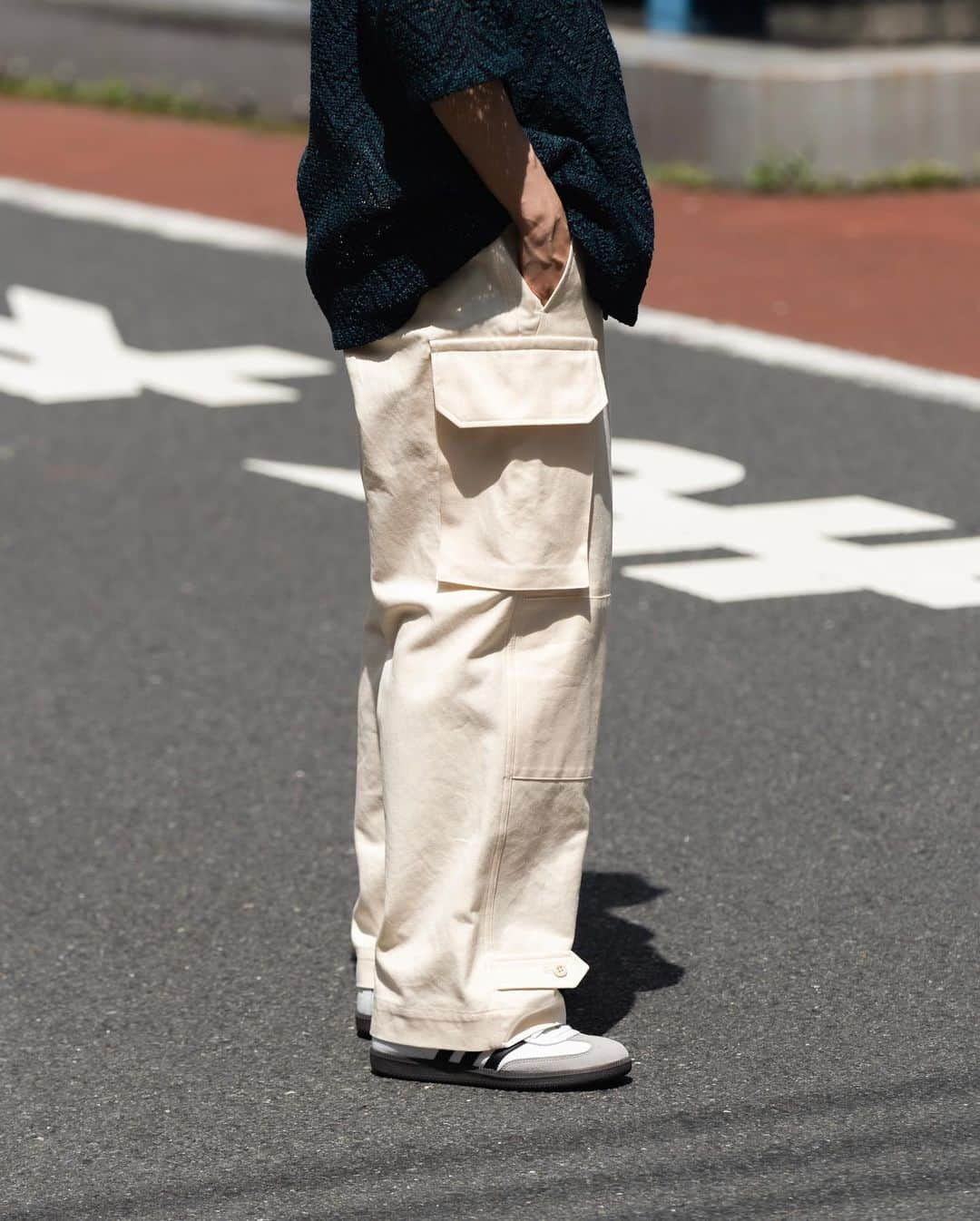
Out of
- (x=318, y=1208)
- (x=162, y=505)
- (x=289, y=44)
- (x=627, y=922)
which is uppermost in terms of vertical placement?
(x=318, y=1208)

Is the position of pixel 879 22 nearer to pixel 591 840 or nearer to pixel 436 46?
pixel 591 840

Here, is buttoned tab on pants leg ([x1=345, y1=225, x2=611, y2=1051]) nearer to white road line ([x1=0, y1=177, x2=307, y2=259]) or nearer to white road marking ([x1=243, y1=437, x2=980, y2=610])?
white road marking ([x1=243, y1=437, x2=980, y2=610])

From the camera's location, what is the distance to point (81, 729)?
4.99 meters

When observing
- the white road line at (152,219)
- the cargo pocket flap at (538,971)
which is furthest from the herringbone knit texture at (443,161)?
the white road line at (152,219)

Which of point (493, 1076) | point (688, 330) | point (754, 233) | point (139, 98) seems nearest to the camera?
point (493, 1076)

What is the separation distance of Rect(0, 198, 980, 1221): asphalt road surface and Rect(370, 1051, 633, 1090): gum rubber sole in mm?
19

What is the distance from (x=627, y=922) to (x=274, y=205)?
27.0 ft

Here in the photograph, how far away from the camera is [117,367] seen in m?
8.44

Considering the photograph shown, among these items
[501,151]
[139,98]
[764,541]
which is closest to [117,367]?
[764,541]

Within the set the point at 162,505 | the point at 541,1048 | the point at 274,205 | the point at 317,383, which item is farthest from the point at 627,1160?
the point at 274,205

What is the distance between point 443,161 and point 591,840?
4.88ft

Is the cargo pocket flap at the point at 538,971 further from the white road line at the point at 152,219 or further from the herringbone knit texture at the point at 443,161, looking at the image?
the white road line at the point at 152,219

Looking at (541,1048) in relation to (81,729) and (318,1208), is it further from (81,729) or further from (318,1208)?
(81,729)

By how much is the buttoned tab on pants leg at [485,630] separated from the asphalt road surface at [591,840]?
189mm
